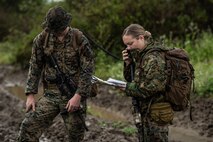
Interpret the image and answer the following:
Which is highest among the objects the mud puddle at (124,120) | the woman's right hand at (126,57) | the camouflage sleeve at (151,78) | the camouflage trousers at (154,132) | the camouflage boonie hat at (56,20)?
the camouflage boonie hat at (56,20)

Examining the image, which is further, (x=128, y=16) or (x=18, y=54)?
(x=18, y=54)

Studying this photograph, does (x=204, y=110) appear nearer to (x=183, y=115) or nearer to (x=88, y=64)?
(x=183, y=115)

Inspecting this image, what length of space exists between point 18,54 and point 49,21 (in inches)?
637

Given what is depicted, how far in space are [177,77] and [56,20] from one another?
4.84 ft

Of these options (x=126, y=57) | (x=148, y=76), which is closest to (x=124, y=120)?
(x=126, y=57)

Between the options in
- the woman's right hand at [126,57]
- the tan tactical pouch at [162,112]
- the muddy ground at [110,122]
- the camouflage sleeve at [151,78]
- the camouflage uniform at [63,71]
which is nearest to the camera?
the camouflage sleeve at [151,78]

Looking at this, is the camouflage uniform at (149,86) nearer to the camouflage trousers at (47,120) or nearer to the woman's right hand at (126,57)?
the woman's right hand at (126,57)

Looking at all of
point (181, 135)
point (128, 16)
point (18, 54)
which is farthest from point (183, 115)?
point (18, 54)

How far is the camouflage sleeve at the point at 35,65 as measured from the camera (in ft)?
20.8

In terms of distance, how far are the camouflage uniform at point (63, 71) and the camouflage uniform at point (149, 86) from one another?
0.63 m

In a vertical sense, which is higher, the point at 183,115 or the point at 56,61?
the point at 56,61

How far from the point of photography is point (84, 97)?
628 centimetres

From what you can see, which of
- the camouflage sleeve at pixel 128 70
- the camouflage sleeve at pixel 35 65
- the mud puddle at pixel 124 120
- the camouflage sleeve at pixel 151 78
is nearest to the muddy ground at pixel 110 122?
the mud puddle at pixel 124 120

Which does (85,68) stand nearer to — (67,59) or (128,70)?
(67,59)
